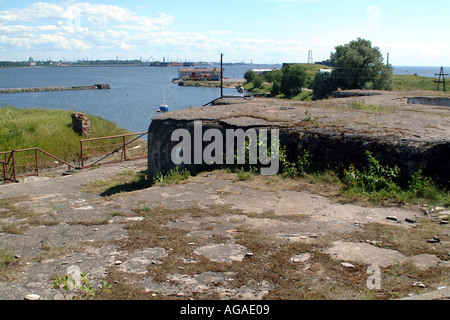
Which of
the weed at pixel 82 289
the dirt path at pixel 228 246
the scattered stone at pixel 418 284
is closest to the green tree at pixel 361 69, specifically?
the dirt path at pixel 228 246

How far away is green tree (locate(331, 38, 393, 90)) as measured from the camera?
33.1 m

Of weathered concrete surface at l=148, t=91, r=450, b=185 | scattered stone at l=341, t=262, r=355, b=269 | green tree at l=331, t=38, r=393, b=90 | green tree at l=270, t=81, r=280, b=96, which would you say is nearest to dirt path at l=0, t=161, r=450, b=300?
scattered stone at l=341, t=262, r=355, b=269

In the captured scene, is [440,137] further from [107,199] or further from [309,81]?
[309,81]

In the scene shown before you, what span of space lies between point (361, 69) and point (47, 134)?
25.6 metres

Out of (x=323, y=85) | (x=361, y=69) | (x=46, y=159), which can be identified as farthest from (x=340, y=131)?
(x=323, y=85)

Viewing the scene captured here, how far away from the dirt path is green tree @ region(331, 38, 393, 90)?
2815 centimetres

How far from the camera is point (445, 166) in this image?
6.90 m

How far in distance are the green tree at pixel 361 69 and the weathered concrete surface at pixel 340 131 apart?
72.7 ft

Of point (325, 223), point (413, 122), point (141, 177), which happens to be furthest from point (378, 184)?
point (141, 177)

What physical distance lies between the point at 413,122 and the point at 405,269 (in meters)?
5.75

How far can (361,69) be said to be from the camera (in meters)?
33.9

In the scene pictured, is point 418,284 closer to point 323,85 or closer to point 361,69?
point 361,69

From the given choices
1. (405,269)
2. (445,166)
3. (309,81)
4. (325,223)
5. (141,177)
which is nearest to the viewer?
(405,269)

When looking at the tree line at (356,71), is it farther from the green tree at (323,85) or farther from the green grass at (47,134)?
the green grass at (47,134)
